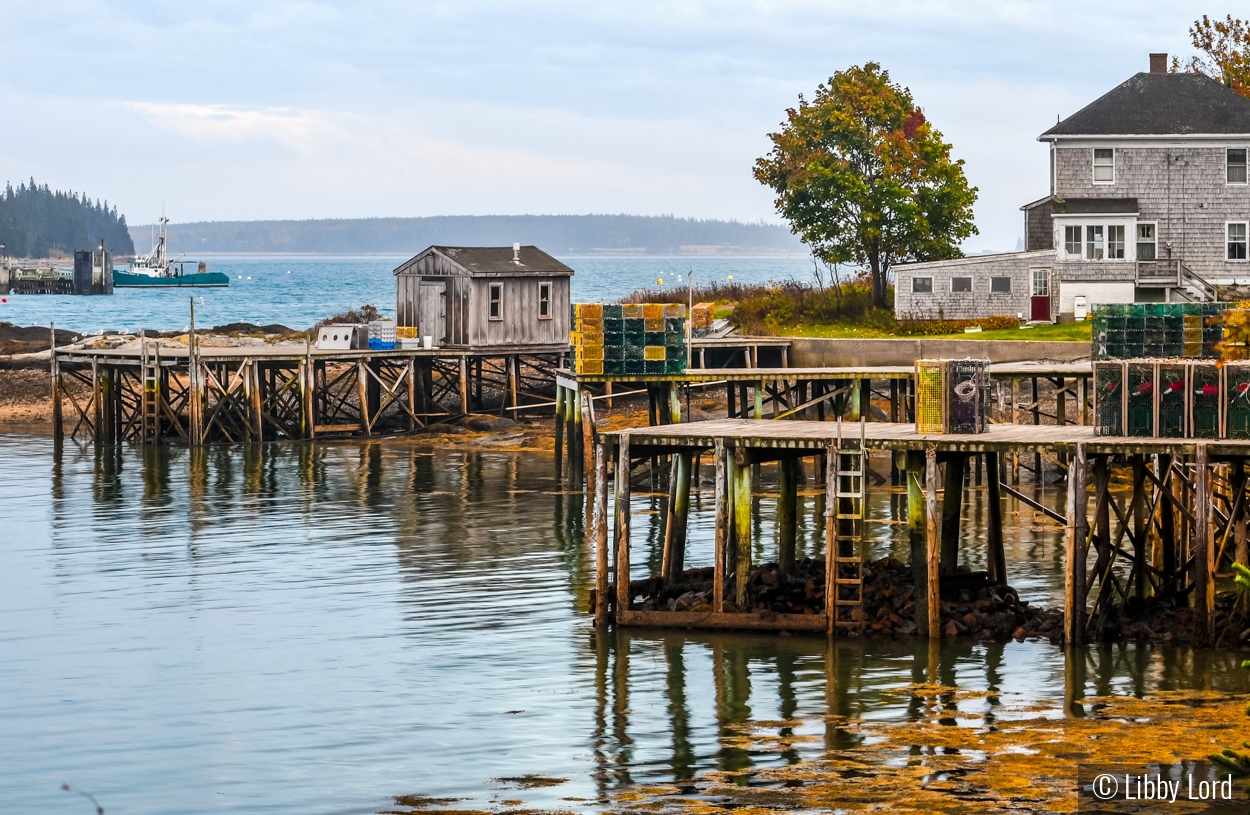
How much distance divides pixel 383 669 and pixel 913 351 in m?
26.3

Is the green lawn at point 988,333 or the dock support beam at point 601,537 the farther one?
the green lawn at point 988,333

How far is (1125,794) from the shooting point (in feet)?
56.1

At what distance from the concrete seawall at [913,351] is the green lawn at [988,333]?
129cm

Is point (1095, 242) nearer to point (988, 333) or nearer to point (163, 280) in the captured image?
point (988, 333)

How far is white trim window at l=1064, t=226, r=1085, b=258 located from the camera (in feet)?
179

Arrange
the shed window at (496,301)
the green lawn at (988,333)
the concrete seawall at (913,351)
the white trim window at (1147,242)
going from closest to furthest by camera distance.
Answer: the concrete seawall at (913,351) → the green lawn at (988,333) → the shed window at (496,301) → the white trim window at (1147,242)

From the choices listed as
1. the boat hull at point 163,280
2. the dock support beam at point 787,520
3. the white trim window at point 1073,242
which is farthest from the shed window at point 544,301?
the boat hull at point 163,280

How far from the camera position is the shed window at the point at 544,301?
2064 inches

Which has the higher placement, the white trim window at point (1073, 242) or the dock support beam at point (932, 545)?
the white trim window at point (1073, 242)

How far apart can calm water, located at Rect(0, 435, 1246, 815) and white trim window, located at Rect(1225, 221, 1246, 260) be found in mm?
22382

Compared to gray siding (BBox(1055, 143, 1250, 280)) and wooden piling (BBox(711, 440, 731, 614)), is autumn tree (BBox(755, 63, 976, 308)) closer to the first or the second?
gray siding (BBox(1055, 143, 1250, 280))

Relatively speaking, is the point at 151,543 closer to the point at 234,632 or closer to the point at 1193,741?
the point at 234,632

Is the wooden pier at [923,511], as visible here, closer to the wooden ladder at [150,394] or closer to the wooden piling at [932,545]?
the wooden piling at [932,545]

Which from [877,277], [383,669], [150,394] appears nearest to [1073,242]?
[877,277]
